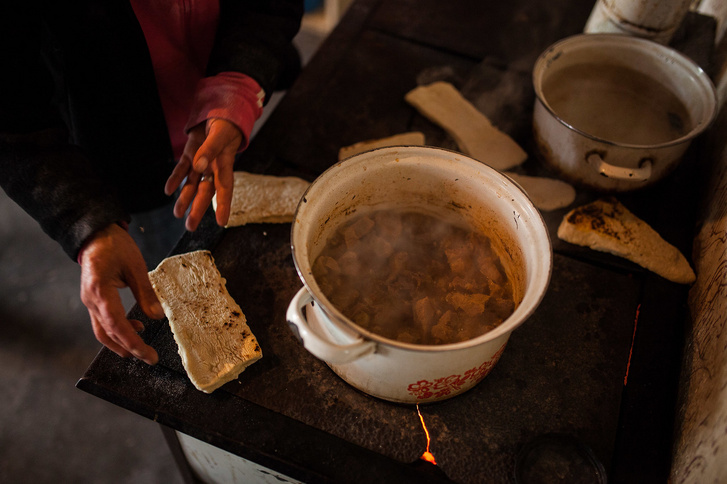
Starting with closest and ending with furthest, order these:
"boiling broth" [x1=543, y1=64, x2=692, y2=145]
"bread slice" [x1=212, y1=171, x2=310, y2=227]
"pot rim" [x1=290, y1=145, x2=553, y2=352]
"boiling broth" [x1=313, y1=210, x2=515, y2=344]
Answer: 1. "pot rim" [x1=290, y1=145, x2=553, y2=352]
2. "boiling broth" [x1=313, y1=210, x2=515, y2=344]
3. "bread slice" [x1=212, y1=171, x2=310, y2=227]
4. "boiling broth" [x1=543, y1=64, x2=692, y2=145]

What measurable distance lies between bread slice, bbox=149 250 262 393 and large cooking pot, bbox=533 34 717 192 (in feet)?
3.15

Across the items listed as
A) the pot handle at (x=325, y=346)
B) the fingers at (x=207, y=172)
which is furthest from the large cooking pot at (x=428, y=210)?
the fingers at (x=207, y=172)

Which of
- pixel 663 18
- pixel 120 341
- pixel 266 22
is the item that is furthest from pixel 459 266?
pixel 663 18

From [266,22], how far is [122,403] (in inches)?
41.5

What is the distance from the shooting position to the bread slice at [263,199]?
130 centimetres

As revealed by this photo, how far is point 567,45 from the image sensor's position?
1406 millimetres

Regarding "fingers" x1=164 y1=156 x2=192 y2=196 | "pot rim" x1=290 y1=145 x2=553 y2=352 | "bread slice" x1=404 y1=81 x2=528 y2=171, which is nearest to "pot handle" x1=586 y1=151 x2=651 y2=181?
"bread slice" x1=404 y1=81 x2=528 y2=171

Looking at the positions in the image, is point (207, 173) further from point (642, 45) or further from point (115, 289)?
point (642, 45)

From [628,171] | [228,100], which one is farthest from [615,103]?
[228,100]

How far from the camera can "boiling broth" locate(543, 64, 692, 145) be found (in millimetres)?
1399

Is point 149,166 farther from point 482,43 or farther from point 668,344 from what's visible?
point 668,344

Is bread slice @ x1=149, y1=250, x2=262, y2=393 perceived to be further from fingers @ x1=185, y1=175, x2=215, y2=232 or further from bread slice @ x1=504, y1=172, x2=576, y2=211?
bread slice @ x1=504, y1=172, x2=576, y2=211

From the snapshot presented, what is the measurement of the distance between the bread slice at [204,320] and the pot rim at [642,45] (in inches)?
37.8

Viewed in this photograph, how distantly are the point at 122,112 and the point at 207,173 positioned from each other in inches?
13.4
